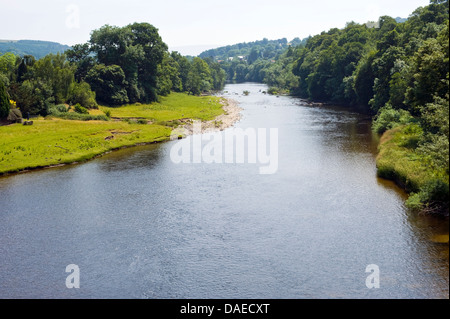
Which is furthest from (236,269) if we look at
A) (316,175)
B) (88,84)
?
(88,84)

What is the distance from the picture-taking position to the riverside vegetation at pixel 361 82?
40094 millimetres

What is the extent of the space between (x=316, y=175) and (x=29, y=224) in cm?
3028

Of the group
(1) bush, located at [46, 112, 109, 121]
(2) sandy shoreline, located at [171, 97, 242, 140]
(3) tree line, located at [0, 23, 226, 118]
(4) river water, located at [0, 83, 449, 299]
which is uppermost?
(3) tree line, located at [0, 23, 226, 118]

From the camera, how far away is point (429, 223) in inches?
1299

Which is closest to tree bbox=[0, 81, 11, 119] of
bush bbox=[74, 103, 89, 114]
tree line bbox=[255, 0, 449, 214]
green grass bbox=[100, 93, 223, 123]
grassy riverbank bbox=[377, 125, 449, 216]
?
bush bbox=[74, 103, 89, 114]

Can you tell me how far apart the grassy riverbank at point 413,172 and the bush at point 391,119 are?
511cm

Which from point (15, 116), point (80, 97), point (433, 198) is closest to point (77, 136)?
point (15, 116)

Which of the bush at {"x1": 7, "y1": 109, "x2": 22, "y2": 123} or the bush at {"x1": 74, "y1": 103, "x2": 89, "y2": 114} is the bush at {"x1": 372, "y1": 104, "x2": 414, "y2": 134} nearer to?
the bush at {"x1": 74, "y1": 103, "x2": 89, "y2": 114}

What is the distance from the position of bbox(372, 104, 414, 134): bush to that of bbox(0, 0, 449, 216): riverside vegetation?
0.16 m

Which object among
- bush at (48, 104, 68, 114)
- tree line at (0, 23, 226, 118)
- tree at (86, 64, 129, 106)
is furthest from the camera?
tree at (86, 64, 129, 106)

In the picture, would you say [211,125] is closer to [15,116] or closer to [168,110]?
[168,110]

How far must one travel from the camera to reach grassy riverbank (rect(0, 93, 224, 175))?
188ft

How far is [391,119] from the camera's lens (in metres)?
68.6

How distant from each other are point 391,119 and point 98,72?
70186mm
